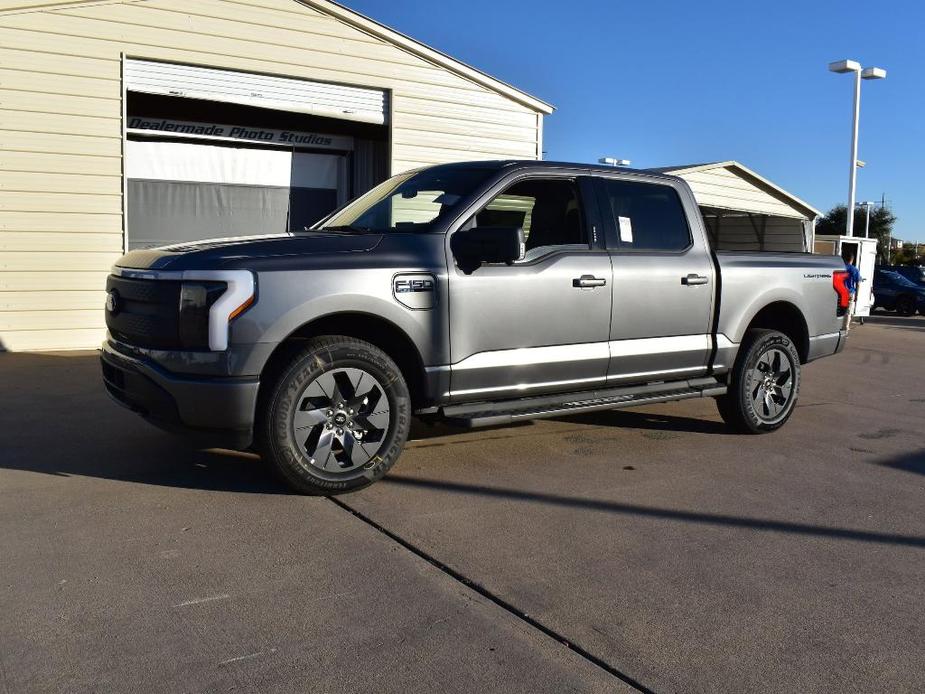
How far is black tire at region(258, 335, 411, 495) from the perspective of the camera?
476cm

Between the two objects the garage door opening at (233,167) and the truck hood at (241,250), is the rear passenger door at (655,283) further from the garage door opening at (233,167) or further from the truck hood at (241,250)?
the garage door opening at (233,167)

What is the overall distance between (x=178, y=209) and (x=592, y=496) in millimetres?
9018

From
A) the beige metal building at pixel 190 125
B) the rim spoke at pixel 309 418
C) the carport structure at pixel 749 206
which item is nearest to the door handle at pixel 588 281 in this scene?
the rim spoke at pixel 309 418

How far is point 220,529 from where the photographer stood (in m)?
4.40

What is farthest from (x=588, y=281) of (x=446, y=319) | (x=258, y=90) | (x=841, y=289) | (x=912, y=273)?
(x=912, y=273)

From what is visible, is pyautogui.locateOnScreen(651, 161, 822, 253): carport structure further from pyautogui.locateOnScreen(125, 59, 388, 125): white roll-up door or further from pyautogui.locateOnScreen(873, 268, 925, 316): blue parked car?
pyautogui.locateOnScreen(125, 59, 388, 125): white roll-up door

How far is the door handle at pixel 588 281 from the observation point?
574 centimetres

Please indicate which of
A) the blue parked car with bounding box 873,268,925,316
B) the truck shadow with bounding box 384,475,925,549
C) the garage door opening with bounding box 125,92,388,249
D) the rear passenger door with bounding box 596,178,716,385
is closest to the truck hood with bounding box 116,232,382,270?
the truck shadow with bounding box 384,475,925,549

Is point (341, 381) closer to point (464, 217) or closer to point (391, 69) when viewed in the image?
point (464, 217)

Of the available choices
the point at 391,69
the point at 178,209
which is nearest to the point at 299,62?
the point at 391,69

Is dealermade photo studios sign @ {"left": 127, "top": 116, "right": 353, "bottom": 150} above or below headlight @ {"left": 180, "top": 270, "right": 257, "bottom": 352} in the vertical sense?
above

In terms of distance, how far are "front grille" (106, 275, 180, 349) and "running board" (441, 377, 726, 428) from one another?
1609mm

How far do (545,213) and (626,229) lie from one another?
592 millimetres

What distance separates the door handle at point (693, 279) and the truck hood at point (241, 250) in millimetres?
2256
